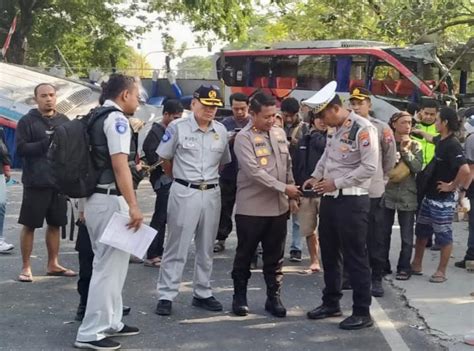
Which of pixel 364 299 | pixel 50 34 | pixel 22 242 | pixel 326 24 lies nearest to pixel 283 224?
pixel 364 299

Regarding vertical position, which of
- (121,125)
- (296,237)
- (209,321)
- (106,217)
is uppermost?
(121,125)

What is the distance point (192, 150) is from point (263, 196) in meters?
0.66

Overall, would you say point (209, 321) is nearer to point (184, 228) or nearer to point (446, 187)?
point (184, 228)

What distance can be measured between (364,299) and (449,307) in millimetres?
1087

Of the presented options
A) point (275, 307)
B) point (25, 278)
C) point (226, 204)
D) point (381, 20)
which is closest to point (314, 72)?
point (381, 20)

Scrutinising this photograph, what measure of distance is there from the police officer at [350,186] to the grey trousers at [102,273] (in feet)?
5.15

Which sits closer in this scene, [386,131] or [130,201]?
[130,201]

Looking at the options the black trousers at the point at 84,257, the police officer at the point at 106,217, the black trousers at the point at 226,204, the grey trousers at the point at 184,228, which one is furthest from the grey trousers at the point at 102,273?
the black trousers at the point at 226,204

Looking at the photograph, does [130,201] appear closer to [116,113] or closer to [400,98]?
[116,113]

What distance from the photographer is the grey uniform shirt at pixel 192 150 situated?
5.81m

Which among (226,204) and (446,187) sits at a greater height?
(446,187)

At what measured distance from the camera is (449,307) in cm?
625

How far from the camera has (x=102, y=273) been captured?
4918 millimetres

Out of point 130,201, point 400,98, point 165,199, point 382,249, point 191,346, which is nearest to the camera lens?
point 130,201
